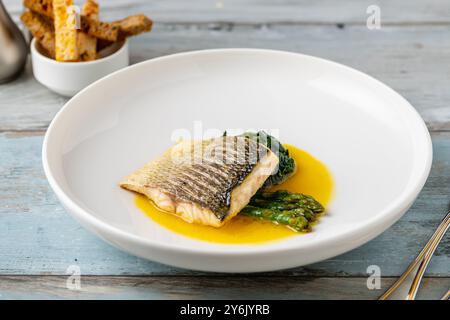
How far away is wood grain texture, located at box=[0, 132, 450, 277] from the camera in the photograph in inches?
106

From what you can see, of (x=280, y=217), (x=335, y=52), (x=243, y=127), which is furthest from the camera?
(x=335, y=52)

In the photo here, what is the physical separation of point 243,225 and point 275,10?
124 inches

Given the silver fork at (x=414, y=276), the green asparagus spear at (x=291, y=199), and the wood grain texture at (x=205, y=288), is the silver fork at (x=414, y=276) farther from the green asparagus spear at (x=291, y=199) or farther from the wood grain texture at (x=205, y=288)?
the green asparagus spear at (x=291, y=199)

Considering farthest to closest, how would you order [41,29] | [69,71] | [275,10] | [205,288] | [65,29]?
[275,10]
[41,29]
[69,71]
[65,29]
[205,288]

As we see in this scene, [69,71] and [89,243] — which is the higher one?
[69,71]

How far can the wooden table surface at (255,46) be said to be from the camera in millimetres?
2598

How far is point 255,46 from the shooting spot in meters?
4.88

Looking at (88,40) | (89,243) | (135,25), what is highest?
(135,25)

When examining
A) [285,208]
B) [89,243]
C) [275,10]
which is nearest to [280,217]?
[285,208]

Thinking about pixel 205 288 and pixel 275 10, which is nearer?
pixel 205 288

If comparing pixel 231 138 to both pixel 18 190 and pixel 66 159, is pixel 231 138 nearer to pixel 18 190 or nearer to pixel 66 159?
pixel 66 159

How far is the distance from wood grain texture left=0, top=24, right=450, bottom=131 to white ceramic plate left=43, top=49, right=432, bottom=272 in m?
0.62

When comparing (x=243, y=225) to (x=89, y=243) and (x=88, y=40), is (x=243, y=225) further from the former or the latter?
(x=88, y=40)

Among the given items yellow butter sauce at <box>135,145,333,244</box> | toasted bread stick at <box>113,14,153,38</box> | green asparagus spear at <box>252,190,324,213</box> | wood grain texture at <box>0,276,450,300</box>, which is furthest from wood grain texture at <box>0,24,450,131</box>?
wood grain texture at <box>0,276,450,300</box>
